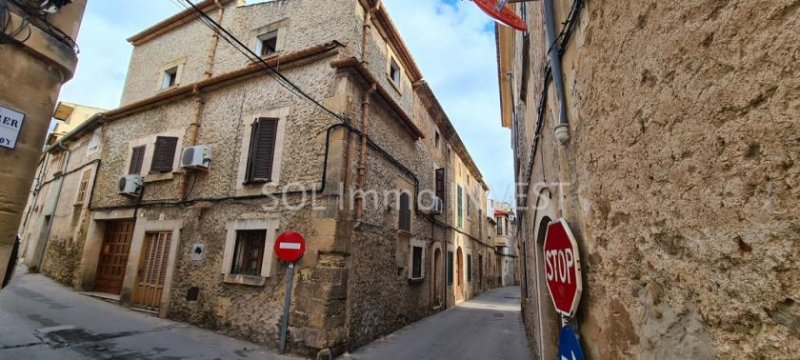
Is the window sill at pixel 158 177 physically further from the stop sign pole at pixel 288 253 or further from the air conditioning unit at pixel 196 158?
the stop sign pole at pixel 288 253

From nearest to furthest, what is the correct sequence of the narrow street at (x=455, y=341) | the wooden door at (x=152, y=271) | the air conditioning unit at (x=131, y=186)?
1. the narrow street at (x=455, y=341)
2. the wooden door at (x=152, y=271)
3. the air conditioning unit at (x=131, y=186)

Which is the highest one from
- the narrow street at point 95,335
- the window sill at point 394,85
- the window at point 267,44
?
the window at point 267,44

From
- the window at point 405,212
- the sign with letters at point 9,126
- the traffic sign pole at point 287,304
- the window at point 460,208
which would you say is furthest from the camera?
the window at point 460,208

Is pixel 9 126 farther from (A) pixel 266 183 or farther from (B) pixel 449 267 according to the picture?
(B) pixel 449 267

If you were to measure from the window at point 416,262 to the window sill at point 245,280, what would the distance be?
14.4ft

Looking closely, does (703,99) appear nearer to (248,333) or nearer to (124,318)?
(248,333)

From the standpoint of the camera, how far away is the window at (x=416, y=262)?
9733mm

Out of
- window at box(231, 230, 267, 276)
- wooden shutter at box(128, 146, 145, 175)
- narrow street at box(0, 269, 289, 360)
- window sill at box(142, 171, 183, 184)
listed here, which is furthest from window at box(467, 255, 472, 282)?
wooden shutter at box(128, 146, 145, 175)

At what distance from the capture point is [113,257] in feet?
31.2

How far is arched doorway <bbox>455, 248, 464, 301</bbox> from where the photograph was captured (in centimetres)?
1452

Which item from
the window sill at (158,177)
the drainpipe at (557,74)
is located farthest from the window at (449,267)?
the drainpipe at (557,74)

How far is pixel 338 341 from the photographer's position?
6000mm

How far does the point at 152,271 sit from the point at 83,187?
5.53 meters

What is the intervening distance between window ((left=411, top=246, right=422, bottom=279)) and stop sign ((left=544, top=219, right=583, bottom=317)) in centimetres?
731
